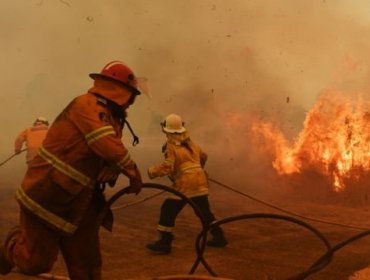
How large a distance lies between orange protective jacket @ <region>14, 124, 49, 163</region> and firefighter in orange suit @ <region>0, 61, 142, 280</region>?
4.90 metres

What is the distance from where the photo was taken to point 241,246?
552 cm

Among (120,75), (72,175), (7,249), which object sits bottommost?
(7,249)

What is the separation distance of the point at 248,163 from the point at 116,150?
32.0 feet

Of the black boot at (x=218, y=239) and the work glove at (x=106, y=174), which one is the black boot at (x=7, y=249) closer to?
the work glove at (x=106, y=174)

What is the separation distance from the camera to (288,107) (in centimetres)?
1644

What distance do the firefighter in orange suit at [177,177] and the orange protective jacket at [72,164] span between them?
6.99ft

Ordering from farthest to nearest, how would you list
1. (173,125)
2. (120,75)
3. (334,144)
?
(334,144), (173,125), (120,75)

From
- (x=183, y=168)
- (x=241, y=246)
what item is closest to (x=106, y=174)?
(x=183, y=168)

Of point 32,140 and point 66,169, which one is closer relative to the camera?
point 66,169

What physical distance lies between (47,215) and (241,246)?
3176 millimetres

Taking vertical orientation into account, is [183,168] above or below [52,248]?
above

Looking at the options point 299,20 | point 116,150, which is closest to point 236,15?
point 299,20

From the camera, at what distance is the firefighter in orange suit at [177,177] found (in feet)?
17.2

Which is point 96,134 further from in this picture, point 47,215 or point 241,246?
point 241,246
